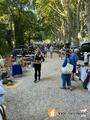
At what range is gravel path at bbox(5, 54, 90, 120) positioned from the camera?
1355cm

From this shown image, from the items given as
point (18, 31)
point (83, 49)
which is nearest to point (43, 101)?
point (83, 49)

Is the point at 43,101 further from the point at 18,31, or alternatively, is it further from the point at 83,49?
the point at 18,31

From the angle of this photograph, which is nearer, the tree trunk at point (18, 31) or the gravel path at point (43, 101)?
the gravel path at point (43, 101)

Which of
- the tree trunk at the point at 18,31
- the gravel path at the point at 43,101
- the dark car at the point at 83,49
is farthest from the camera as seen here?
the tree trunk at the point at 18,31

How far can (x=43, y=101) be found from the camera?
52.2 feet

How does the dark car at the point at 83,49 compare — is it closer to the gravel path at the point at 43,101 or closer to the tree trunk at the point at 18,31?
the gravel path at the point at 43,101

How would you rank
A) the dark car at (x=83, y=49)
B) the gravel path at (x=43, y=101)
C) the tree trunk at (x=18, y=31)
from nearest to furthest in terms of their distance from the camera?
the gravel path at (x=43, y=101)
the dark car at (x=83, y=49)
the tree trunk at (x=18, y=31)

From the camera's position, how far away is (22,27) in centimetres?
6631

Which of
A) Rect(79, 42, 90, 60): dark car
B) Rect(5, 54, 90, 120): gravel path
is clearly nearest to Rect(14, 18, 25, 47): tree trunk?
Rect(79, 42, 90, 60): dark car

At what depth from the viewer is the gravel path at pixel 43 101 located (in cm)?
1355

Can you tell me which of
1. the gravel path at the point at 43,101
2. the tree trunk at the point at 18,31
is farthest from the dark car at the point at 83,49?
the tree trunk at the point at 18,31

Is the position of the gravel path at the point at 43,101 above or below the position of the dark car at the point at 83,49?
above

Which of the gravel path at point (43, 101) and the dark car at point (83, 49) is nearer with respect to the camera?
the gravel path at point (43, 101)

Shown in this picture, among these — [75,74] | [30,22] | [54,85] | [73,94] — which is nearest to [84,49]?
[75,74]
